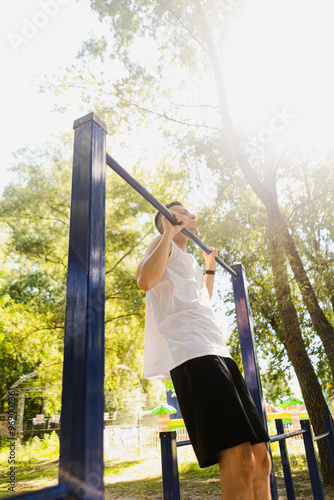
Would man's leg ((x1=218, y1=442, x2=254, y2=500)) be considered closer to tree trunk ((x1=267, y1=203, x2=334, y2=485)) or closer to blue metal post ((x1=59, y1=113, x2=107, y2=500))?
blue metal post ((x1=59, y1=113, x2=107, y2=500))

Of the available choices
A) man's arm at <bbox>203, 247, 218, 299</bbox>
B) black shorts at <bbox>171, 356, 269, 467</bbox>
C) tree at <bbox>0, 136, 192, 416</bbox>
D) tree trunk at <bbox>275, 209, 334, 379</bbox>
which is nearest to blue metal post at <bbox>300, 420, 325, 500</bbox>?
man's arm at <bbox>203, 247, 218, 299</bbox>

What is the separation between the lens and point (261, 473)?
1.44 meters

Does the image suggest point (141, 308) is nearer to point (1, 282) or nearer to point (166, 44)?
point (1, 282)

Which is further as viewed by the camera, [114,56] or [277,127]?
[114,56]

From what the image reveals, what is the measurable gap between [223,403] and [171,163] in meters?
7.93

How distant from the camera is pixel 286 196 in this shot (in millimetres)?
7113

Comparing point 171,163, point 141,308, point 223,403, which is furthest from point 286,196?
point 223,403

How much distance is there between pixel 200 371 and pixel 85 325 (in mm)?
622

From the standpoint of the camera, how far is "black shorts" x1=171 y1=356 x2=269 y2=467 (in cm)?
123

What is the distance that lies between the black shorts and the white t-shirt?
5cm

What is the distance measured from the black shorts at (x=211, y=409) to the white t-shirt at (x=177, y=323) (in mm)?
49

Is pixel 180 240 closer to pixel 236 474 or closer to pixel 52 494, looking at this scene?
pixel 236 474

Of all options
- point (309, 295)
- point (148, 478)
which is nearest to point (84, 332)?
point (309, 295)

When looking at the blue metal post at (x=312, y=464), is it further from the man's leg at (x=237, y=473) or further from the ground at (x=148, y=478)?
the man's leg at (x=237, y=473)
